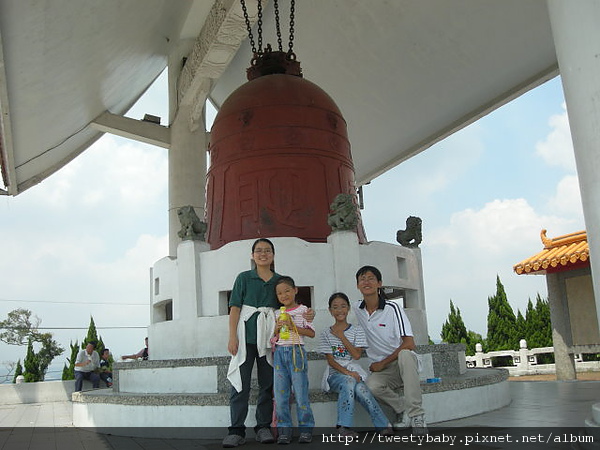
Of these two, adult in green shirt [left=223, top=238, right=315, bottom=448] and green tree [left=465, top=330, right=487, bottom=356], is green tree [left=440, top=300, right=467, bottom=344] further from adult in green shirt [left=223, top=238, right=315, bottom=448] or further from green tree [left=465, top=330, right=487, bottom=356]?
adult in green shirt [left=223, top=238, right=315, bottom=448]

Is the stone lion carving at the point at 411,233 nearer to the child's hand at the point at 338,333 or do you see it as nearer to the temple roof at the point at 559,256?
the child's hand at the point at 338,333

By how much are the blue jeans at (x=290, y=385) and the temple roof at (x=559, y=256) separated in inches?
227

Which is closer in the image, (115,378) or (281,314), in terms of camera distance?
(281,314)

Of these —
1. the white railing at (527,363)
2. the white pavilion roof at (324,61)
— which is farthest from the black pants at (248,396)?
the white railing at (527,363)

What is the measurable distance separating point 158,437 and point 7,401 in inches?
264

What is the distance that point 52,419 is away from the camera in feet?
19.9

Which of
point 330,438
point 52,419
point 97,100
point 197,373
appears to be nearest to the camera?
point 330,438

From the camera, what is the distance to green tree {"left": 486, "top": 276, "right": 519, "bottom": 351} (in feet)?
39.1

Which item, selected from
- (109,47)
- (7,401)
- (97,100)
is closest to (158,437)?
(7,401)

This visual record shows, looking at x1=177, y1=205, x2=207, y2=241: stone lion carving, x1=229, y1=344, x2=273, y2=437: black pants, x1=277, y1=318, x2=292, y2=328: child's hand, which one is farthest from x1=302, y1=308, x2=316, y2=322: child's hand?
x1=177, y1=205, x2=207, y2=241: stone lion carving

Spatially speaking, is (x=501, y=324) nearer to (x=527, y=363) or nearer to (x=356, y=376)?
(x=527, y=363)

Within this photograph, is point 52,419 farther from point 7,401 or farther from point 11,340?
point 11,340

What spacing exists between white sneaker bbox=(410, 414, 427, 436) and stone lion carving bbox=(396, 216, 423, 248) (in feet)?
8.45

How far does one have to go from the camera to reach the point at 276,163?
573 cm
